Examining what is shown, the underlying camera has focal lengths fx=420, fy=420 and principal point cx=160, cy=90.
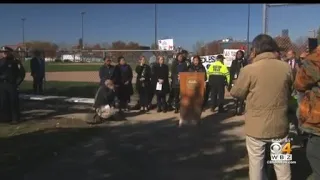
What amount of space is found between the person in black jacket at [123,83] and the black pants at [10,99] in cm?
274

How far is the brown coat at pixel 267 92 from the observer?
4.19m

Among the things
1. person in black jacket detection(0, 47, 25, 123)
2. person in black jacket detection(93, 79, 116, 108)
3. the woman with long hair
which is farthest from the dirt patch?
person in black jacket detection(0, 47, 25, 123)

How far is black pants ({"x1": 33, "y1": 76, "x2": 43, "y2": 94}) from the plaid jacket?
14.2 meters

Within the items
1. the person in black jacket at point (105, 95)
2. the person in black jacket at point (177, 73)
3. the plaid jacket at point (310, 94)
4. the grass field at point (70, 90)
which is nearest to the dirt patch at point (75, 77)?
the grass field at point (70, 90)

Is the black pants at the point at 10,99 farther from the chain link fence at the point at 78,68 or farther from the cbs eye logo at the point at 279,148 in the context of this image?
the cbs eye logo at the point at 279,148

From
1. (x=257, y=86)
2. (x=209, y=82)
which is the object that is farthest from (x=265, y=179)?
(x=209, y=82)

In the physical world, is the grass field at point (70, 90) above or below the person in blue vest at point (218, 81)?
below

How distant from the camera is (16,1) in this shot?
279 centimetres

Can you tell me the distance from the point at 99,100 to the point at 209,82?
3313mm

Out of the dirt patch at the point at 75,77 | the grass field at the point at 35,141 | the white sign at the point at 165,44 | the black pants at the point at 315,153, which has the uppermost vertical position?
the white sign at the point at 165,44

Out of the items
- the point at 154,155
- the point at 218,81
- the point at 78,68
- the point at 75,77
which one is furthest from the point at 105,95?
the point at 78,68

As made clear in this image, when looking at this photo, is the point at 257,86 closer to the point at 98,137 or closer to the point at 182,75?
the point at 98,137

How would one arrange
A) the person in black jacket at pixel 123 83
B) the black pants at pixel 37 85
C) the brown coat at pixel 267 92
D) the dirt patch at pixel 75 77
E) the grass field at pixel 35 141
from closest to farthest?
the brown coat at pixel 267 92 → the grass field at pixel 35 141 → the person in black jacket at pixel 123 83 → the black pants at pixel 37 85 → the dirt patch at pixel 75 77

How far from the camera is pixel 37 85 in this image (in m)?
16.7
